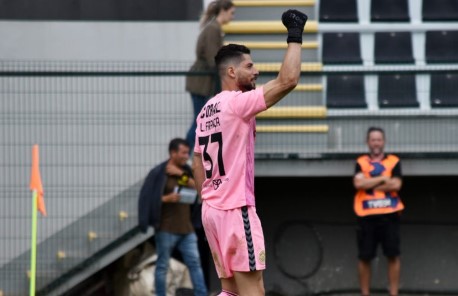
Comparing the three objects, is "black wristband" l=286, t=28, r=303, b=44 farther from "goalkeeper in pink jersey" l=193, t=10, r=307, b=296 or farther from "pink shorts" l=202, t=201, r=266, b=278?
"pink shorts" l=202, t=201, r=266, b=278

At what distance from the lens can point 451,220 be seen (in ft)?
51.4

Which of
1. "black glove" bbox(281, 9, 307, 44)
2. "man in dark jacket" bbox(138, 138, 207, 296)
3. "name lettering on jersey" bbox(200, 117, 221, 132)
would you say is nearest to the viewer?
"black glove" bbox(281, 9, 307, 44)

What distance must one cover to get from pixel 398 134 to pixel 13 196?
14.4ft

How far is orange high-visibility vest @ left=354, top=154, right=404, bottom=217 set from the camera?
14.2 m

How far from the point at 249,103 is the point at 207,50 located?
226 inches

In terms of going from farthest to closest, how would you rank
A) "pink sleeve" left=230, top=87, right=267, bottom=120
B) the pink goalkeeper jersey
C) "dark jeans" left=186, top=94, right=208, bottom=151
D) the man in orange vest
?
1. "dark jeans" left=186, top=94, right=208, bottom=151
2. the man in orange vest
3. the pink goalkeeper jersey
4. "pink sleeve" left=230, top=87, right=267, bottom=120

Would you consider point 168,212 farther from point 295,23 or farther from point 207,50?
point 295,23

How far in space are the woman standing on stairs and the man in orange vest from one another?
183 cm

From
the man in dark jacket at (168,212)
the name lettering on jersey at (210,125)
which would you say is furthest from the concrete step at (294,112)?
the name lettering on jersey at (210,125)

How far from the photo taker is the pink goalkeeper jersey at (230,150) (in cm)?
869

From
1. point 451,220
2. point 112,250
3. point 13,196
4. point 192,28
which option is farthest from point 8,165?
point 451,220

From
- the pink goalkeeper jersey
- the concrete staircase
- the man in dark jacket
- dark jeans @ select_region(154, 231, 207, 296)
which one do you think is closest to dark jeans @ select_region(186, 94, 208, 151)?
the man in dark jacket

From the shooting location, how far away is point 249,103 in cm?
854

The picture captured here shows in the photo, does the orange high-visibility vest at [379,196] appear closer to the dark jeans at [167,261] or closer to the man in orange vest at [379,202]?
the man in orange vest at [379,202]
